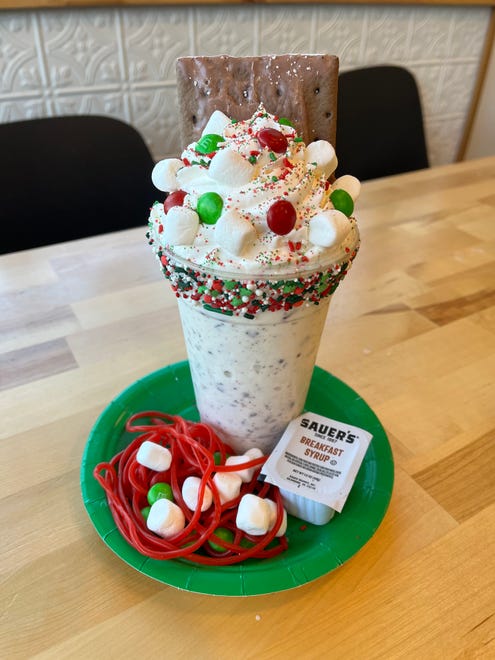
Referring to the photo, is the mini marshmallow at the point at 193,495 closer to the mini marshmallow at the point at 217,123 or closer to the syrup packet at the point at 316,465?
the syrup packet at the point at 316,465

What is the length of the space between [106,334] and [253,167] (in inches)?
18.6

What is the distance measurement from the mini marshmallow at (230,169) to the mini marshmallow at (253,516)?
1.02 feet

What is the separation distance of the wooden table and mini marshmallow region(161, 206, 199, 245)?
328mm

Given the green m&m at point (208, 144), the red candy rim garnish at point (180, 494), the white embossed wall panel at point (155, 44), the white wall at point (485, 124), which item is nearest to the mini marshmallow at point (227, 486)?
the red candy rim garnish at point (180, 494)

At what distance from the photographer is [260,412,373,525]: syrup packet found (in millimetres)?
559

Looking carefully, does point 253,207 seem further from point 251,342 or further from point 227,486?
point 227,486

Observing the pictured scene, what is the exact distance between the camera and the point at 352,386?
0.80m

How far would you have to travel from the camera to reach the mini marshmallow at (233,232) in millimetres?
469

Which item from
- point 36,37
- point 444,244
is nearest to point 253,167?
point 444,244

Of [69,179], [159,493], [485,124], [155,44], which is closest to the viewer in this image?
[159,493]

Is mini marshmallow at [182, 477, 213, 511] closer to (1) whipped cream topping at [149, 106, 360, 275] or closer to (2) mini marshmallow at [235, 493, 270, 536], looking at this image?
(2) mini marshmallow at [235, 493, 270, 536]

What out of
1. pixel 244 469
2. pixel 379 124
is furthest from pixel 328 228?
pixel 379 124

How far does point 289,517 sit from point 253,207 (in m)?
0.34

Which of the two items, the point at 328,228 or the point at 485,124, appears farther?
the point at 485,124
